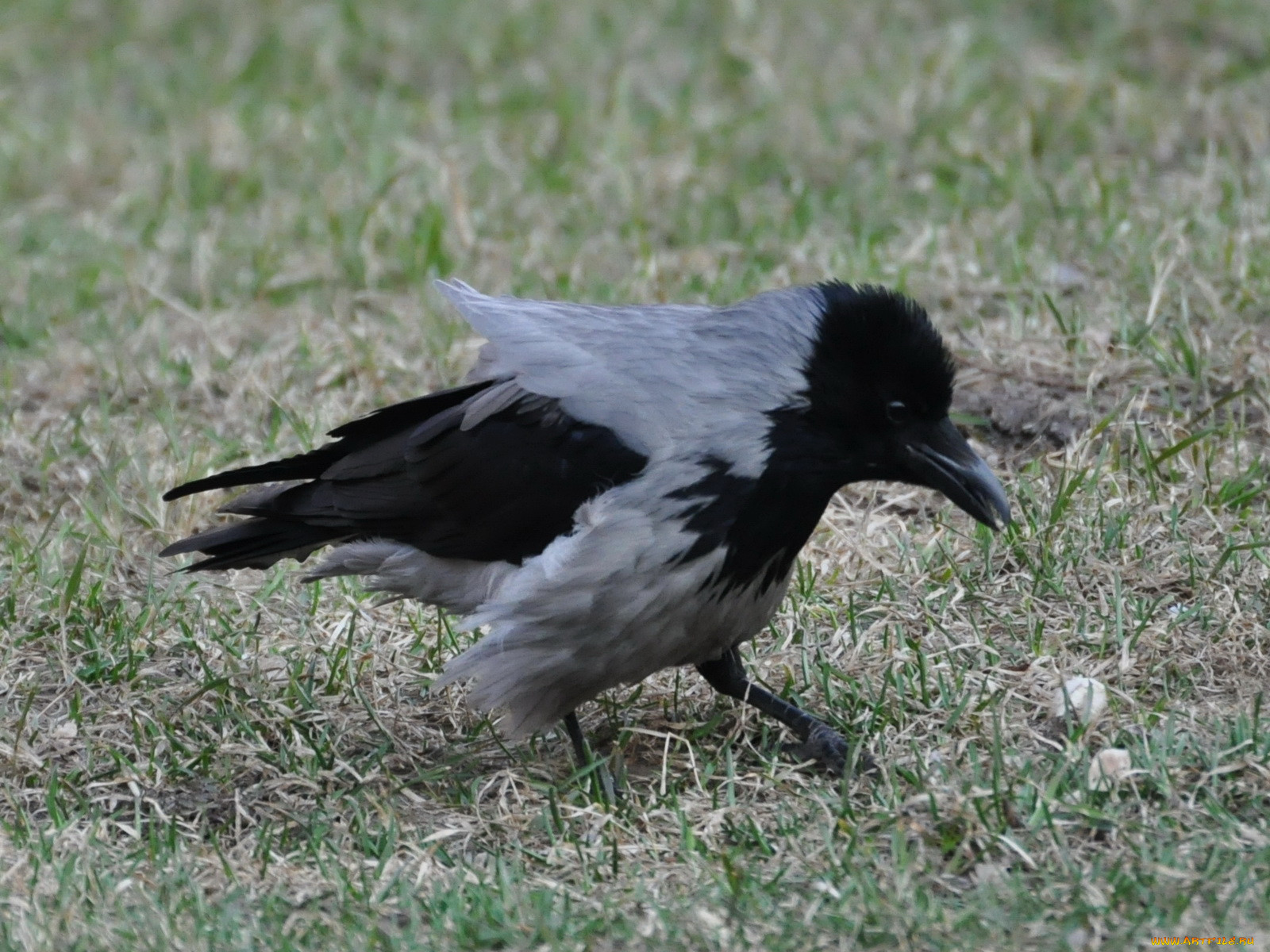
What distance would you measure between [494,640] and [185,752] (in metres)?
0.82

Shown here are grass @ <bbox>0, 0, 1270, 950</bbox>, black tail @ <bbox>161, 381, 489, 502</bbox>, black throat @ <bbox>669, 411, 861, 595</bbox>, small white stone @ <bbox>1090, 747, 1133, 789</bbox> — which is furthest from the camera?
black tail @ <bbox>161, 381, 489, 502</bbox>

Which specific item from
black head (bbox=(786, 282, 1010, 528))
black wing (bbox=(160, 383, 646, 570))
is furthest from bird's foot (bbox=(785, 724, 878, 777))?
black wing (bbox=(160, 383, 646, 570))

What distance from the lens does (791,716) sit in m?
4.10

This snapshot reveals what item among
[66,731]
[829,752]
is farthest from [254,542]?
[829,752]

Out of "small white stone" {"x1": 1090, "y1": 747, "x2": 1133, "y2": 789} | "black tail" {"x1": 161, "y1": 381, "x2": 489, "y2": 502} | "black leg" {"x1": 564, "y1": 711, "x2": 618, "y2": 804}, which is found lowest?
"black leg" {"x1": 564, "y1": 711, "x2": 618, "y2": 804}

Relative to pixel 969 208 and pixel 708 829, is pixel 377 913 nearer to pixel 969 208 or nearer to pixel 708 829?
pixel 708 829

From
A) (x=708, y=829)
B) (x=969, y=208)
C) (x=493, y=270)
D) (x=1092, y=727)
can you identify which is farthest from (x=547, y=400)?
(x=969, y=208)

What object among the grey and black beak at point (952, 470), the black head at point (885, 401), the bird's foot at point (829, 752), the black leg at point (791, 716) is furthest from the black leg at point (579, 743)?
the grey and black beak at point (952, 470)

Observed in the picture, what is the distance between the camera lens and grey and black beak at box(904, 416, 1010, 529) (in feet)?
13.0

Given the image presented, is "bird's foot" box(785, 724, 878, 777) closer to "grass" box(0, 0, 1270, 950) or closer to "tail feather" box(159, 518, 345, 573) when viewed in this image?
"grass" box(0, 0, 1270, 950)

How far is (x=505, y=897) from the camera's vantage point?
3436 millimetres

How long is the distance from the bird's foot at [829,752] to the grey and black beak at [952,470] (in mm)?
588

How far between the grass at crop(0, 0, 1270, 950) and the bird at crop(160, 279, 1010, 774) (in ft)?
1.05

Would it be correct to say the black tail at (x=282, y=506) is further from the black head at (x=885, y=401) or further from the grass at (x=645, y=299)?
the black head at (x=885, y=401)
